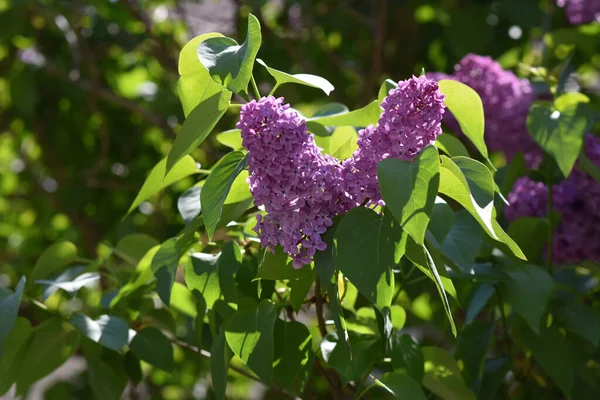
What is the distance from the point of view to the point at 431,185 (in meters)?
0.53

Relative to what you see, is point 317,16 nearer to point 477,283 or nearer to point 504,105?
point 504,105

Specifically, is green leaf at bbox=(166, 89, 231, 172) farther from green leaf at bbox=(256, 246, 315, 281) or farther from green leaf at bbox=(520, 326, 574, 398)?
green leaf at bbox=(520, 326, 574, 398)

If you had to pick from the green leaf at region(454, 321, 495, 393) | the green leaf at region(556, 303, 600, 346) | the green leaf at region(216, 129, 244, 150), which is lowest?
the green leaf at region(454, 321, 495, 393)

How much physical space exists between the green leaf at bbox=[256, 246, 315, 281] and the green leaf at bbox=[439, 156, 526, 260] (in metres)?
0.14

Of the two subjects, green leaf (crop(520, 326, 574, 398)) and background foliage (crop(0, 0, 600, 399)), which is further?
green leaf (crop(520, 326, 574, 398))

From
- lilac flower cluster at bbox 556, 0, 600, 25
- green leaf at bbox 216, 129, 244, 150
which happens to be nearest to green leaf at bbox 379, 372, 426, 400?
green leaf at bbox 216, 129, 244, 150

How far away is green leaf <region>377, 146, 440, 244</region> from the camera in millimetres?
519

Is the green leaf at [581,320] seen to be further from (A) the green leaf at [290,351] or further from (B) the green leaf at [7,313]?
(B) the green leaf at [7,313]

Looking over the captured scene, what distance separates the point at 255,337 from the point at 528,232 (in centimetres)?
38

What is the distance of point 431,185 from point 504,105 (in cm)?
60

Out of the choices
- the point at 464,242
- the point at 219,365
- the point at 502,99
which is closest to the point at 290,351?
the point at 219,365

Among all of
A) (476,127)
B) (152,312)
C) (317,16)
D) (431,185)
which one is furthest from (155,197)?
(431,185)

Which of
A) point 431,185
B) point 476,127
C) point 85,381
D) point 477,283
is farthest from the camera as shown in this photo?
point 85,381

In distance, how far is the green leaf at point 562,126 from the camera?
2.87ft
